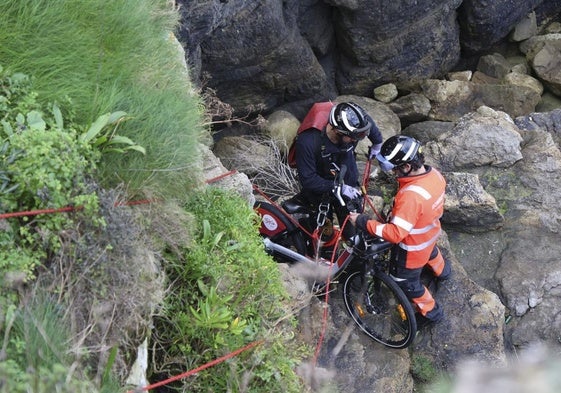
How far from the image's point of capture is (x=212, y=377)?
4164 millimetres

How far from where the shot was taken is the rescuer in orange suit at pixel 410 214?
584cm

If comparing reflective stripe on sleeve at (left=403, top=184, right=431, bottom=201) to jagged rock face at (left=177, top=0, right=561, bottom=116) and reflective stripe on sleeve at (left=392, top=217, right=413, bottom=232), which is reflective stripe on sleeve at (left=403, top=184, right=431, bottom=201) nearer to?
reflective stripe on sleeve at (left=392, top=217, right=413, bottom=232)

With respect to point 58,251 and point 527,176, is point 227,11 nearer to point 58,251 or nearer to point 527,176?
point 527,176

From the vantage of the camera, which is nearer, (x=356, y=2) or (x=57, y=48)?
(x=57, y=48)

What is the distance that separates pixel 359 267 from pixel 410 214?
1.00 m

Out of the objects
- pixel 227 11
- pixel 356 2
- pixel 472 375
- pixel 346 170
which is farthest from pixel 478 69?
pixel 472 375

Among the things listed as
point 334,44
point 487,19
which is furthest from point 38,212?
point 487,19

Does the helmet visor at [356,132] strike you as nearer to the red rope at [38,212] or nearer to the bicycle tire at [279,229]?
the bicycle tire at [279,229]

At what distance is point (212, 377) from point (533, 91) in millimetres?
11645

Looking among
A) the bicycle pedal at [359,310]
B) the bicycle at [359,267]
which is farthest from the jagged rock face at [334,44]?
the bicycle pedal at [359,310]

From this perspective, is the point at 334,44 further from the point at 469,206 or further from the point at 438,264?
the point at 438,264

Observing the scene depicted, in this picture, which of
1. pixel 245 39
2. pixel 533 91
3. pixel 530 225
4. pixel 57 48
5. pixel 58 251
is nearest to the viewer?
pixel 58 251

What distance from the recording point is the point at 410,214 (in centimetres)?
581

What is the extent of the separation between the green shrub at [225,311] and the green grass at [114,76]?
480 mm
